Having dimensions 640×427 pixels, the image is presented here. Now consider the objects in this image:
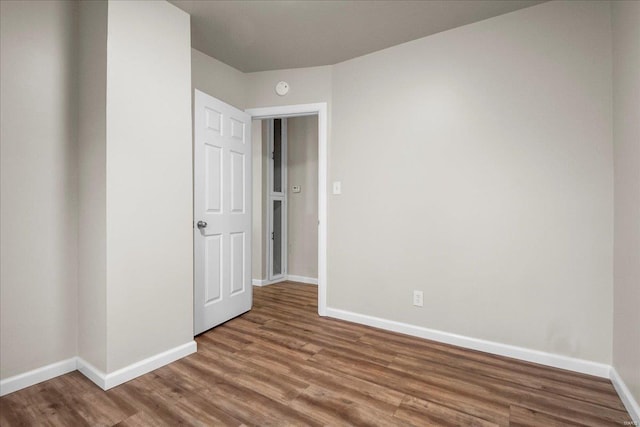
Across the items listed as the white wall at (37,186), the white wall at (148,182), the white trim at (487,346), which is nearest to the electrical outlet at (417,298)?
the white trim at (487,346)

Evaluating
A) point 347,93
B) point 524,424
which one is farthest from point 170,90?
point 524,424

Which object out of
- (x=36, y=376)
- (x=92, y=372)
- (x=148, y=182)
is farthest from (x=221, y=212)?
(x=36, y=376)

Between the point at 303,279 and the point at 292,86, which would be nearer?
the point at 292,86

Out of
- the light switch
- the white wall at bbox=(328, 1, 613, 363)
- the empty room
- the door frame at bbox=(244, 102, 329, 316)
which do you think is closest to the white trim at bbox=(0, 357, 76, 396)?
the empty room

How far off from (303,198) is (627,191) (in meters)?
3.51

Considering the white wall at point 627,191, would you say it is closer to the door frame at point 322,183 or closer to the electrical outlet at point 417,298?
the electrical outlet at point 417,298

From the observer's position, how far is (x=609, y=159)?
6.22 ft

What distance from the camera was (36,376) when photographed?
1.82 m

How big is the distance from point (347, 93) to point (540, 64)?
4.87 feet

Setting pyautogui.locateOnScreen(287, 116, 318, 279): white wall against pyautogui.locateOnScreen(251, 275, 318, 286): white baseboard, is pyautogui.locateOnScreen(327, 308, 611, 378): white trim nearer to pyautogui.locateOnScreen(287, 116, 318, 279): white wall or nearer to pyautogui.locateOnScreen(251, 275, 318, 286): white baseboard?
pyautogui.locateOnScreen(251, 275, 318, 286): white baseboard

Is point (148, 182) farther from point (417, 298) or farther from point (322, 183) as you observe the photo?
point (417, 298)

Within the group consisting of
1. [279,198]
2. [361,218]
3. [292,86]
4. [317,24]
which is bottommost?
[361,218]

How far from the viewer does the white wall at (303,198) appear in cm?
452

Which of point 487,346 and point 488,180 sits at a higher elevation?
point 488,180
